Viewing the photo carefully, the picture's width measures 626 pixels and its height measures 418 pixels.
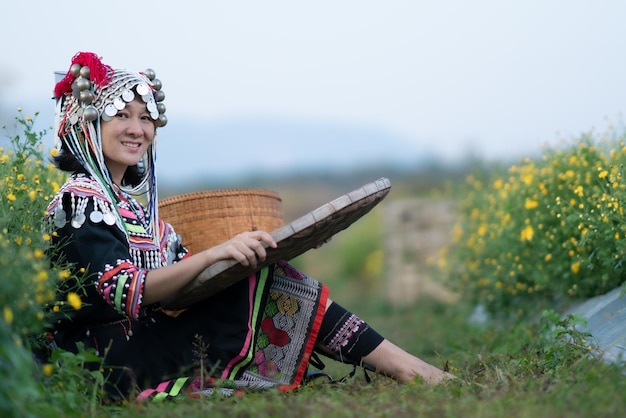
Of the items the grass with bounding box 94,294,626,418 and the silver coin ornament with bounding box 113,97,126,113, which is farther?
the silver coin ornament with bounding box 113,97,126,113

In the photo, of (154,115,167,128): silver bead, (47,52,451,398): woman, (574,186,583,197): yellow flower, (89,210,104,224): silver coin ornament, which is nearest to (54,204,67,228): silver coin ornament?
(47,52,451,398): woman

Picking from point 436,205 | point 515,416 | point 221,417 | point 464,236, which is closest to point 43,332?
point 221,417

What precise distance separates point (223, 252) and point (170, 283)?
227mm

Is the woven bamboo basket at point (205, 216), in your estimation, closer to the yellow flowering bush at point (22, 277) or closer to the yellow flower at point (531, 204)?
the yellow flowering bush at point (22, 277)

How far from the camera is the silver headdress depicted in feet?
10.5

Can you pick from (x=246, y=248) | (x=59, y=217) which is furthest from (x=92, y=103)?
(x=246, y=248)

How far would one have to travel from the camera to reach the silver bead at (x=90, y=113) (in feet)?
10.4

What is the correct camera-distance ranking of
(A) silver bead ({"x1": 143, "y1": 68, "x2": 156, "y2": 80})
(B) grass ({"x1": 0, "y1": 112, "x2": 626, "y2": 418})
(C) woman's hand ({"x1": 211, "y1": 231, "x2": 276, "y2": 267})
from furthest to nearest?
(A) silver bead ({"x1": 143, "y1": 68, "x2": 156, "y2": 80}) < (C) woman's hand ({"x1": 211, "y1": 231, "x2": 276, "y2": 267}) < (B) grass ({"x1": 0, "y1": 112, "x2": 626, "y2": 418})

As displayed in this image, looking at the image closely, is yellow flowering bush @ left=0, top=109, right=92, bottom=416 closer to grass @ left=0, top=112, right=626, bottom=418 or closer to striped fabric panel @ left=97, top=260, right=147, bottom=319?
grass @ left=0, top=112, right=626, bottom=418

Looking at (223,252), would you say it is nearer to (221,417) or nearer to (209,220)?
(221,417)

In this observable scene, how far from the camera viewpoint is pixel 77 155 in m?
3.25

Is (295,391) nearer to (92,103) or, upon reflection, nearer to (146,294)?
(146,294)

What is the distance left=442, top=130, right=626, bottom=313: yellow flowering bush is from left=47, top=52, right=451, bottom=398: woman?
4.24 ft

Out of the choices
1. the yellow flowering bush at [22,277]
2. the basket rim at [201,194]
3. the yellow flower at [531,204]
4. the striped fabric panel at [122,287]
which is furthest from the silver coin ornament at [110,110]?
the yellow flower at [531,204]
